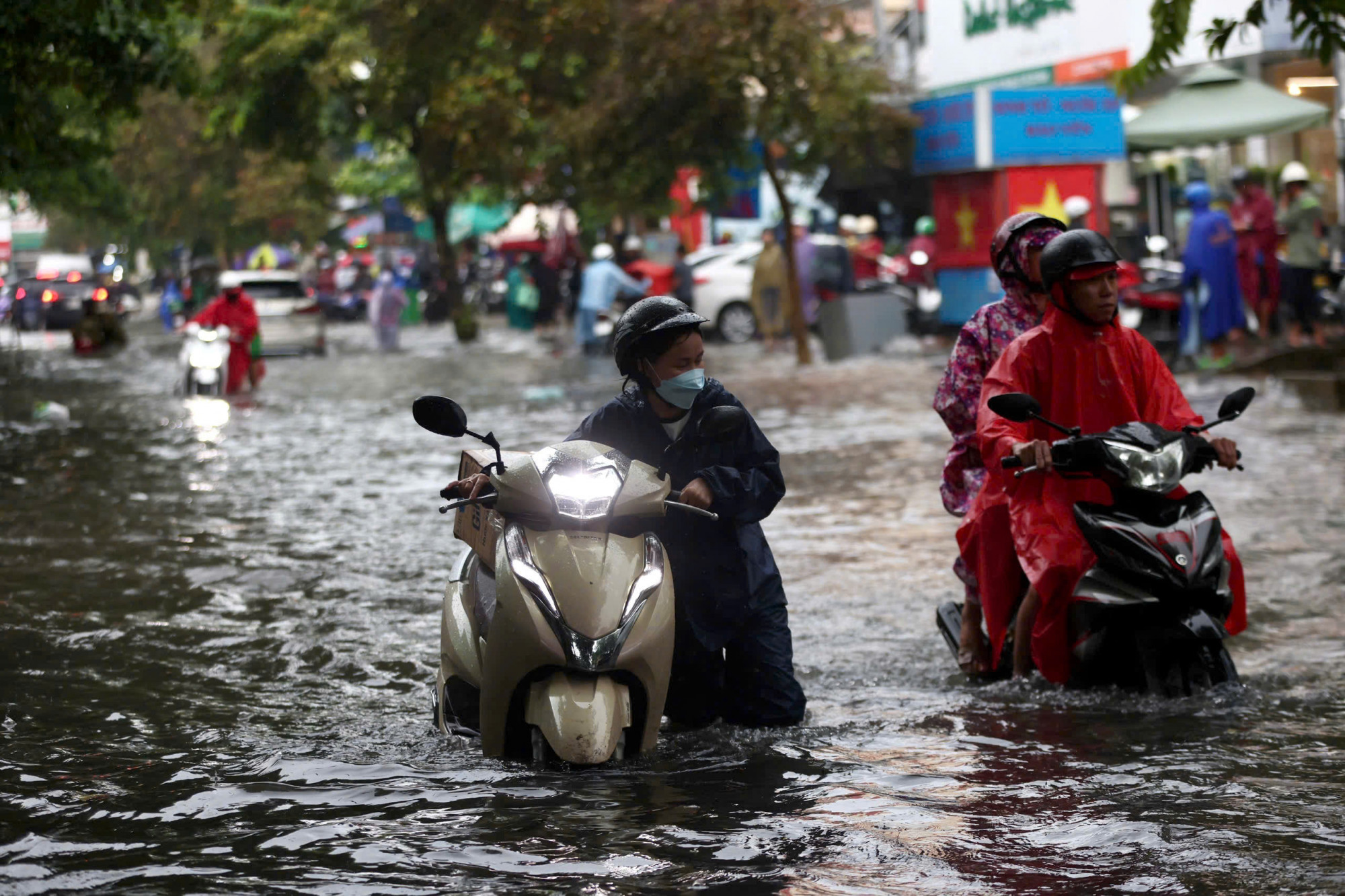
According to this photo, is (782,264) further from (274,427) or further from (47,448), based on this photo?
(47,448)

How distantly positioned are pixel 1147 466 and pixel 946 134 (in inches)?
774

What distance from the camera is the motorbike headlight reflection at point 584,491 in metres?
5.03

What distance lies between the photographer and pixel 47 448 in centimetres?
1648

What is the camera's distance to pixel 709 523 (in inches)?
219

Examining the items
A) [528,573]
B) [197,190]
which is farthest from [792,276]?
[197,190]

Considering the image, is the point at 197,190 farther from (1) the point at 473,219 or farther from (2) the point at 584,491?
(2) the point at 584,491

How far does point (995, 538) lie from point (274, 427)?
40.9 ft

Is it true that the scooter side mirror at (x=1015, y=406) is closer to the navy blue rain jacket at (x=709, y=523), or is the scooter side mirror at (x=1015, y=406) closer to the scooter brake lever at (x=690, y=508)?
the navy blue rain jacket at (x=709, y=523)

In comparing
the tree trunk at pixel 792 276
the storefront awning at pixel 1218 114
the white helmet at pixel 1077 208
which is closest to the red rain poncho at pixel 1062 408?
the storefront awning at pixel 1218 114

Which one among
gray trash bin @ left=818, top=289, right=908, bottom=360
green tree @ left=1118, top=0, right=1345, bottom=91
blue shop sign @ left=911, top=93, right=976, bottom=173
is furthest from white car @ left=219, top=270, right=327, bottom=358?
green tree @ left=1118, top=0, right=1345, bottom=91

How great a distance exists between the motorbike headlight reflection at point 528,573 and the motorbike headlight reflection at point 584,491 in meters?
0.14

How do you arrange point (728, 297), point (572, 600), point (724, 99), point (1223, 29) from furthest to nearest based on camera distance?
point (728, 297) < point (724, 99) < point (1223, 29) < point (572, 600)

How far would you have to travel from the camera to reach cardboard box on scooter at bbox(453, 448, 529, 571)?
5246mm

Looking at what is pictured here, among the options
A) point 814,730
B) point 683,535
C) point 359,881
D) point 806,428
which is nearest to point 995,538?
point 814,730
